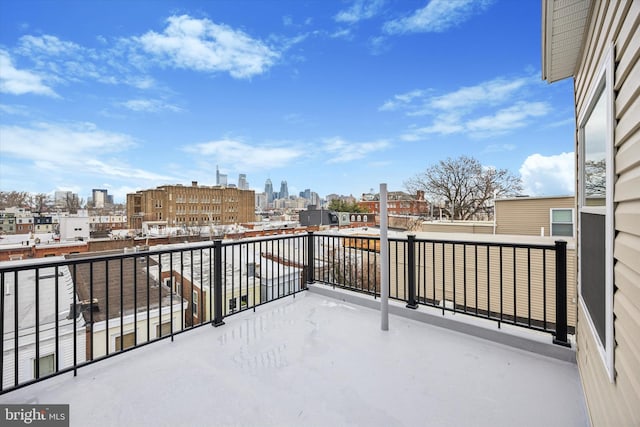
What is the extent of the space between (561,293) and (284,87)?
58.0ft

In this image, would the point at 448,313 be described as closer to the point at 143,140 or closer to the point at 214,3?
the point at 214,3

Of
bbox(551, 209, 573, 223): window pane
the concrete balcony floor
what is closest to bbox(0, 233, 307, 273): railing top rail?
the concrete balcony floor

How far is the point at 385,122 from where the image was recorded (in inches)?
771

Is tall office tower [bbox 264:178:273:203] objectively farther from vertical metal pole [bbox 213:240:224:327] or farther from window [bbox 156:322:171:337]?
vertical metal pole [bbox 213:240:224:327]

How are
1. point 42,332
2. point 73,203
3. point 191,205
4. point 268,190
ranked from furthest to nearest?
point 268,190 < point 191,205 < point 73,203 < point 42,332

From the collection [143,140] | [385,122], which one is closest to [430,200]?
[385,122]

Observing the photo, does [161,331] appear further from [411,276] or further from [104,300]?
[104,300]

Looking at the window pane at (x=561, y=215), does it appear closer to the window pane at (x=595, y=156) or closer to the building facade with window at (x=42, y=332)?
the window pane at (x=595, y=156)

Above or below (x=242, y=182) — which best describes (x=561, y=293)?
below

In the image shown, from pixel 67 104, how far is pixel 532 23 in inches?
1042

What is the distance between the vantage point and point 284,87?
17.2 metres

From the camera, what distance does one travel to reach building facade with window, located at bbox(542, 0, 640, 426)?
0.82 m

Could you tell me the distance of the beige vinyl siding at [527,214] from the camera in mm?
9055

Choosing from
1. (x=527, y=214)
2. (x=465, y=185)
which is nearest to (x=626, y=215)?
(x=527, y=214)
